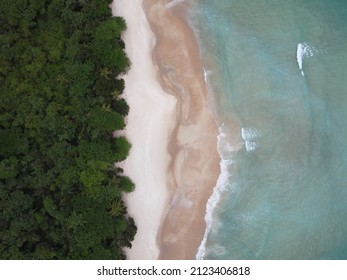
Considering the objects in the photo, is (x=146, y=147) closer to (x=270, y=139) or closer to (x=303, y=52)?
(x=270, y=139)

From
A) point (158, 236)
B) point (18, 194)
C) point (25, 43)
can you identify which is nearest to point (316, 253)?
point (158, 236)

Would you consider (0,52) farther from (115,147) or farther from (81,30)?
(115,147)

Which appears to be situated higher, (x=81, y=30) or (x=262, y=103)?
(x=81, y=30)

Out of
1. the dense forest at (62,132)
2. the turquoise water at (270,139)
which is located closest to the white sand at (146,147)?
the dense forest at (62,132)

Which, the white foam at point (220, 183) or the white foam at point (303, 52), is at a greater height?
the white foam at point (303, 52)

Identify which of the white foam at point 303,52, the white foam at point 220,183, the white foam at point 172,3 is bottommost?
the white foam at point 220,183

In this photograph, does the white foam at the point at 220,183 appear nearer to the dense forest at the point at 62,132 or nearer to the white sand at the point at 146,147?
the white sand at the point at 146,147

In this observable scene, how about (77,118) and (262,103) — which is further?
(262,103)
